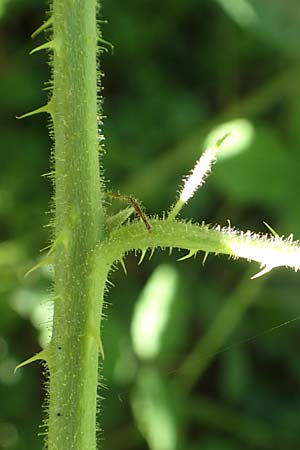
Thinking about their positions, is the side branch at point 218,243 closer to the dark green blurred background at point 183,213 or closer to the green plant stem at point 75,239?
the green plant stem at point 75,239

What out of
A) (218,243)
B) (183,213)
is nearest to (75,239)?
(218,243)

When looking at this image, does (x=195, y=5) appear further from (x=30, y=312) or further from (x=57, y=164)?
(x=57, y=164)

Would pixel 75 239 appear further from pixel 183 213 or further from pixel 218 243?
pixel 183 213

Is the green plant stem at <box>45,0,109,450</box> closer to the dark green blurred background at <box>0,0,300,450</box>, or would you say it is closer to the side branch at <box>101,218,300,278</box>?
the side branch at <box>101,218,300,278</box>

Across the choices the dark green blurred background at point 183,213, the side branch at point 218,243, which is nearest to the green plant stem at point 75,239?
the side branch at point 218,243

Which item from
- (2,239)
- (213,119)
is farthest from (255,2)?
(2,239)

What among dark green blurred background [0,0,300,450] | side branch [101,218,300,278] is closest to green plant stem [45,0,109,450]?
side branch [101,218,300,278]
